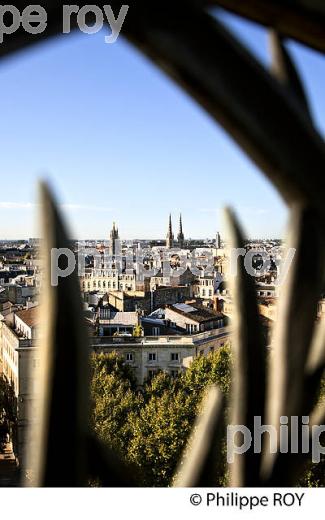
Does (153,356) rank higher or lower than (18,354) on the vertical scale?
lower

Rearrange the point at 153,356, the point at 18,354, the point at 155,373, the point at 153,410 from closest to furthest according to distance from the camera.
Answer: the point at 153,410 < the point at 18,354 < the point at 155,373 < the point at 153,356

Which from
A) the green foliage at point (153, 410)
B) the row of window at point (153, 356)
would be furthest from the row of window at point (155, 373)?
the green foliage at point (153, 410)

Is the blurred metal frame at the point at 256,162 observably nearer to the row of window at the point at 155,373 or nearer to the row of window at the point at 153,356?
the row of window at the point at 155,373

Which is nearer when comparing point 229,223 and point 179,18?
point 179,18

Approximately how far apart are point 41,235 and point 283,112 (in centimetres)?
20

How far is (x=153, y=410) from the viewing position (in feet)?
26.1

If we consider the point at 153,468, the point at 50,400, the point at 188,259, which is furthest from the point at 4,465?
the point at 188,259

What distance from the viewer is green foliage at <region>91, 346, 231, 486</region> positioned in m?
7.23

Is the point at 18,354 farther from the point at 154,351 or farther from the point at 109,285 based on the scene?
the point at 109,285

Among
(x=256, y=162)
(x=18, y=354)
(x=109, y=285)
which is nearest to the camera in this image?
(x=256, y=162)

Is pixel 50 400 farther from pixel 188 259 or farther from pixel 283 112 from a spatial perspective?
pixel 188 259

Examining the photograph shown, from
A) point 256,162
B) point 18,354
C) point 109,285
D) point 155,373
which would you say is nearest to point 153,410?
point 18,354

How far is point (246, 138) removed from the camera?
42 centimetres

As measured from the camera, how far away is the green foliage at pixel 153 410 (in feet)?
23.7
